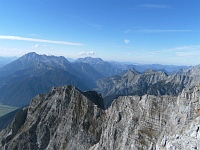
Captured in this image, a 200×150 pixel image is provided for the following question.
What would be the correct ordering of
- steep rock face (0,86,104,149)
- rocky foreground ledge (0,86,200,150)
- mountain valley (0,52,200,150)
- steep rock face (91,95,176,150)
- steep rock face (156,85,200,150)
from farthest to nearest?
steep rock face (0,86,104,149) → steep rock face (91,95,176,150) → mountain valley (0,52,200,150) → rocky foreground ledge (0,86,200,150) → steep rock face (156,85,200,150)

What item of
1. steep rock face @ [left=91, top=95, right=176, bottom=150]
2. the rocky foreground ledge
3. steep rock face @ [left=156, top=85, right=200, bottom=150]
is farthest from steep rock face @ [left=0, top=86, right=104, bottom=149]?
steep rock face @ [left=156, top=85, right=200, bottom=150]

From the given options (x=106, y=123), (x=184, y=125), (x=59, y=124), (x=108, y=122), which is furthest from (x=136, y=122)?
(x=59, y=124)

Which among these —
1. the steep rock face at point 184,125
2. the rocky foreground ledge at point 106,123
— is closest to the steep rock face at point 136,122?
the rocky foreground ledge at point 106,123

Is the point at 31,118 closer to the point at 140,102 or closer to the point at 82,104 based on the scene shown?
the point at 82,104

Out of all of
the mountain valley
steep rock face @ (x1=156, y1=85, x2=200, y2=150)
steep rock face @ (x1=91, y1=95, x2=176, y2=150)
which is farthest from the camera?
steep rock face @ (x1=91, y1=95, x2=176, y2=150)

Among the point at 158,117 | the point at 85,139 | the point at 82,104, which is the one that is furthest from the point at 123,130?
the point at 82,104

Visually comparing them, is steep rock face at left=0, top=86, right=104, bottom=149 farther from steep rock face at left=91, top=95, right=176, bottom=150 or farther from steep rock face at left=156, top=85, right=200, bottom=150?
steep rock face at left=156, top=85, right=200, bottom=150

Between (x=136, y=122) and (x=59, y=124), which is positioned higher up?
(x=136, y=122)

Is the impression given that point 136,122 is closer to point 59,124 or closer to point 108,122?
point 108,122
